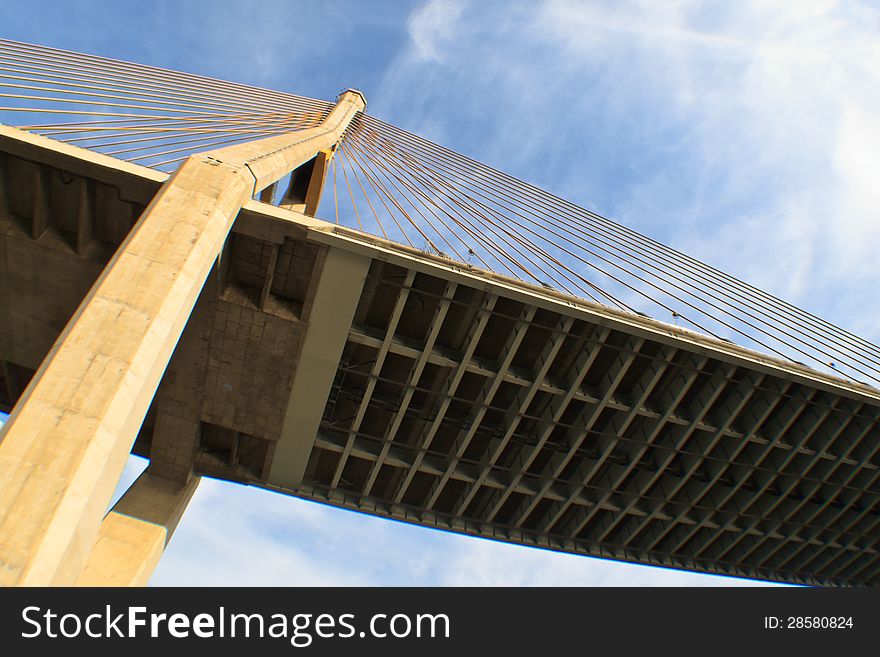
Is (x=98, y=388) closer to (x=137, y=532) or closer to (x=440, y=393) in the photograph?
(x=137, y=532)

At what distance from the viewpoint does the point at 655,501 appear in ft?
74.0

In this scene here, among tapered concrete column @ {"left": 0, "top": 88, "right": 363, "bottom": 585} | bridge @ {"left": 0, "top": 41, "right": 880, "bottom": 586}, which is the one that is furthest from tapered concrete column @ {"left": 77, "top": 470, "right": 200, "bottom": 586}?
tapered concrete column @ {"left": 0, "top": 88, "right": 363, "bottom": 585}

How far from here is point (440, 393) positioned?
17.6 m

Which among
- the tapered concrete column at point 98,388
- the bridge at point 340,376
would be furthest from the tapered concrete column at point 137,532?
the tapered concrete column at point 98,388

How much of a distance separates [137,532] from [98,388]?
10.5 metres

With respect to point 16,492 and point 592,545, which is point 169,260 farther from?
point 592,545

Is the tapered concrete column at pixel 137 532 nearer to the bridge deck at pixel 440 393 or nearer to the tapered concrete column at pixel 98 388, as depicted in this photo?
the bridge deck at pixel 440 393

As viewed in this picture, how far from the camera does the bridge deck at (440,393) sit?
14.5 m

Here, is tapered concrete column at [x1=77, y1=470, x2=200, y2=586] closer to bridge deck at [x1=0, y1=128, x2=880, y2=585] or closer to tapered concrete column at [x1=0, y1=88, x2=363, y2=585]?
bridge deck at [x1=0, y1=128, x2=880, y2=585]

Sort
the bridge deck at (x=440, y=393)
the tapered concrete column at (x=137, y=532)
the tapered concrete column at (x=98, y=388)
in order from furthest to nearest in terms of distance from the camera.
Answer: the tapered concrete column at (x=137, y=532), the bridge deck at (x=440, y=393), the tapered concrete column at (x=98, y=388)

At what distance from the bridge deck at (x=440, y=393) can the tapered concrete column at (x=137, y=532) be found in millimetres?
954

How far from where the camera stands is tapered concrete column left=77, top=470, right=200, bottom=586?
1470 cm

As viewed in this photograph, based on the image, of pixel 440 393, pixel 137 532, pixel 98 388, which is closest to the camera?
pixel 98 388

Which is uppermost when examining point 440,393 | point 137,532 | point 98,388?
point 98,388
